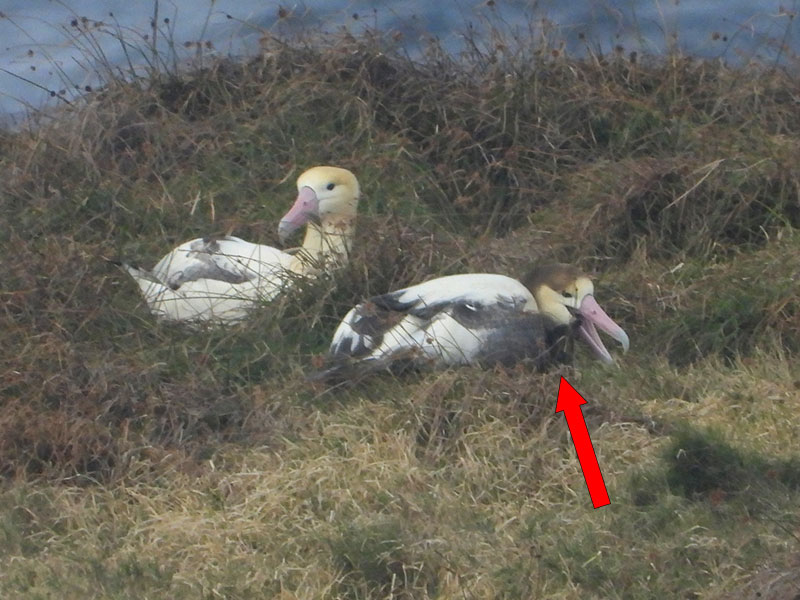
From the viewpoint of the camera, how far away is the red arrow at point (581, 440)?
4.66m

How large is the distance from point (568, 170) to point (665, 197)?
0.65 meters

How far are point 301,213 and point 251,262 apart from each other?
13.8 inches

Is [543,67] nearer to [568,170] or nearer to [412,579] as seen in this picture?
[568,170]

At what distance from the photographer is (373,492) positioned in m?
4.70

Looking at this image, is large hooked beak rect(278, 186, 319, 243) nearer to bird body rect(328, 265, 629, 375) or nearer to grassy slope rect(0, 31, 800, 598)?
grassy slope rect(0, 31, 800, 598)

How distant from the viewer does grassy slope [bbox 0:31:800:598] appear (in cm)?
436

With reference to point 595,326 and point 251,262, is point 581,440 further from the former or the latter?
point 251,262

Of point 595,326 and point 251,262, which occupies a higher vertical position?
point 251,262

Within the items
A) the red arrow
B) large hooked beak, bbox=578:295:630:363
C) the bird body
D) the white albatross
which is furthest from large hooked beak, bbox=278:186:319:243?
the red arrow

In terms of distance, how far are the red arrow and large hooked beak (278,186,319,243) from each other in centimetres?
167

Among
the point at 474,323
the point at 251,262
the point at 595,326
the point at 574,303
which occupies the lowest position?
the point at 595,326

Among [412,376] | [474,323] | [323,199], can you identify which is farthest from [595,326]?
[323,199]

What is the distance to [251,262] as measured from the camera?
630cm

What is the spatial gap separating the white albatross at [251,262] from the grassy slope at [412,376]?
11 centimetres
